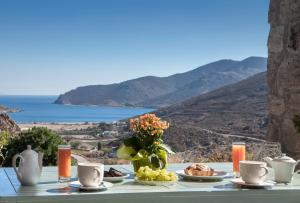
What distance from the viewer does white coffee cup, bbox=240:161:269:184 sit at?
197 centimetres

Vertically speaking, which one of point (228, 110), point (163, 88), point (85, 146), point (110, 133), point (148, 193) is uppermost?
point (163, 88)

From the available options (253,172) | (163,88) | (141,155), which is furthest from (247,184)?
(163,88)

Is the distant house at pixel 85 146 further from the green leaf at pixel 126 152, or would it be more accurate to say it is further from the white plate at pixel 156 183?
the white plate at pixel 156 183

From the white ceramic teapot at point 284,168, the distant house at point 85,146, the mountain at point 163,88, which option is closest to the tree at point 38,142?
the distant house at point 85,146

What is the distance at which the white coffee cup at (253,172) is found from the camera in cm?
197

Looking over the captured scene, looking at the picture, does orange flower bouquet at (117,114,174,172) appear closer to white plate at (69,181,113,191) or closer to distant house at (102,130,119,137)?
white plate at (69,181,113,191)

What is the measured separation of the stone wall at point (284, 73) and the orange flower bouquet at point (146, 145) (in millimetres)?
1571

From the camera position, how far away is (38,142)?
4.54 metres

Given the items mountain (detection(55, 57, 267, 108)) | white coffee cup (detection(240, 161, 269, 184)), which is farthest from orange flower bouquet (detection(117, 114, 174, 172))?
mountain (detection(55, 57, 267, 108))

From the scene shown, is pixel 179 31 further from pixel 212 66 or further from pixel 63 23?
pixel 63 23

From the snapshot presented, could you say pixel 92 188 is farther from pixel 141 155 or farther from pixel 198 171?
pixel 198 171

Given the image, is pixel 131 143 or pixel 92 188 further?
pixel 131 143

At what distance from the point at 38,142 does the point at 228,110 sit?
2.37m

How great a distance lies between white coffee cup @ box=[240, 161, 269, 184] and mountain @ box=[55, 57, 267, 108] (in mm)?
5378
